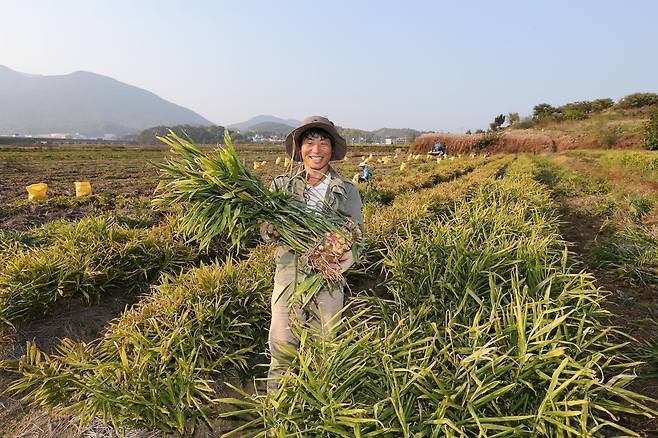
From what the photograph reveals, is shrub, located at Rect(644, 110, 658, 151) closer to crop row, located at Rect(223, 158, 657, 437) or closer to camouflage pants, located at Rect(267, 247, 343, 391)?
crop row, located at Rect(223, 158, 657, 437)

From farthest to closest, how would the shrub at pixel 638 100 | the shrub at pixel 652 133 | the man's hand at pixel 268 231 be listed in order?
the shrub at pixel 638 100 < the shrub at pixel 652 133 < the man's hand at pixel 268 231

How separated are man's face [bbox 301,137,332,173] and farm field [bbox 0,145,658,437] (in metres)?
0.99

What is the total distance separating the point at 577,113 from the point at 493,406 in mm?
62662

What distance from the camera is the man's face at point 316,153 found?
2307 mm

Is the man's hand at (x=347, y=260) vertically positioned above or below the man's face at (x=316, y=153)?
below

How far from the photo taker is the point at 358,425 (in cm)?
157

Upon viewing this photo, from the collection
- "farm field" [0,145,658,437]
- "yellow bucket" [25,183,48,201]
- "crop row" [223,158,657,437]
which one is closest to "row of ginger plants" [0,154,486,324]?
"farm field" [0,145,658,437]

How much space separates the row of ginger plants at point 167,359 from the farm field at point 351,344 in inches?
0.5

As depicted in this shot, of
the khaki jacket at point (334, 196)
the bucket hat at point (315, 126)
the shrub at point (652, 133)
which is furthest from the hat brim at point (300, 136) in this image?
the shrub at point (652, 133)

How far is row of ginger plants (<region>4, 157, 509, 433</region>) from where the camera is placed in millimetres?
2037

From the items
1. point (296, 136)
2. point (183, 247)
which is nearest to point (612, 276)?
point (296, 136)

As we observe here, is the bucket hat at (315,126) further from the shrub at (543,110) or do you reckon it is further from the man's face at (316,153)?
the shrub at (543,110)

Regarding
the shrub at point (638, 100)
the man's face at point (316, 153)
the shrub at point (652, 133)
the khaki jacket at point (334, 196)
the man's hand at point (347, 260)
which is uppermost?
the shrub at point (638, 100)

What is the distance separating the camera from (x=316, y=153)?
2.30 m
